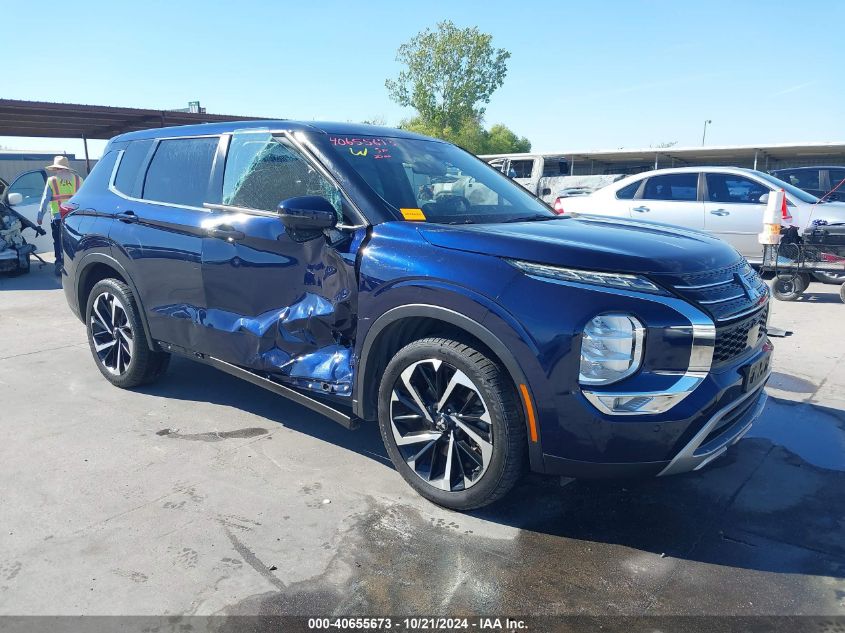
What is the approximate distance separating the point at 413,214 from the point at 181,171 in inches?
76.7

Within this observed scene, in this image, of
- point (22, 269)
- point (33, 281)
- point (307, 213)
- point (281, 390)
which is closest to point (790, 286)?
point (281, 390)

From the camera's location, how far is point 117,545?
2.91 metres

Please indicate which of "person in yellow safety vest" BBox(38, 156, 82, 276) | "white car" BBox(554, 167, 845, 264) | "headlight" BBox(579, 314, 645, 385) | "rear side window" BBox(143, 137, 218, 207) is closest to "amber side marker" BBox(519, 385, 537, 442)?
"headlight" BBox(579, 314, 645, 385)

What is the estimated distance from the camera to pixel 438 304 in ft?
9.75

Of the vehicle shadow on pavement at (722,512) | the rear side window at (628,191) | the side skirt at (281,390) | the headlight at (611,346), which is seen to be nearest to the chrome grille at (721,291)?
the headlight at (611,346)

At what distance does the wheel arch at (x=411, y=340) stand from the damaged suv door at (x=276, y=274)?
137 mm

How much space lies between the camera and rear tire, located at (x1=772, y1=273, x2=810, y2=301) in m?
8.66

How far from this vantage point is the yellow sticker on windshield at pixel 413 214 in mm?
3338

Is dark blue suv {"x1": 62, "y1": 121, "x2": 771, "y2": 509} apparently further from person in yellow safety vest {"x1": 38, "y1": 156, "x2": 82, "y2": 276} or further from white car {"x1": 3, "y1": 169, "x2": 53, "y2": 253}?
white car {"x1": 3, "y1": 169, "x2": 53, "y2": 253}

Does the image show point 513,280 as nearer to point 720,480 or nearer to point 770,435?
point 720,480

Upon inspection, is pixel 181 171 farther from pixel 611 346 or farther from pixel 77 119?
pixel 77 119

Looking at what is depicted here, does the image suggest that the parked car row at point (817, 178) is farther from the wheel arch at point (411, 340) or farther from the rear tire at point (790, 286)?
the wheel arch at point (411, 340)

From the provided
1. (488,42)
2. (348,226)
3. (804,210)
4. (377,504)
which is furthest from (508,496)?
(488,42)

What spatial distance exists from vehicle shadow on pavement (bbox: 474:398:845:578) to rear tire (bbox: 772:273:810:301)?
548 centimetres
